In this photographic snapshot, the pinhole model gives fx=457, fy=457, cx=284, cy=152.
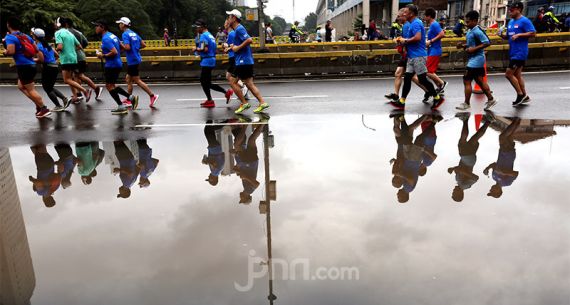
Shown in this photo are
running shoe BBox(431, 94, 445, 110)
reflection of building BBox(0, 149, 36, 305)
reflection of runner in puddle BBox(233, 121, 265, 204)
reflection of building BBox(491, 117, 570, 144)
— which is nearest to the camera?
reflection of building BBox(0, 149, 36, 305)

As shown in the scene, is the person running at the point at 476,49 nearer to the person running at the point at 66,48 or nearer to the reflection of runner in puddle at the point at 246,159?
the reflection of runner in puddle at the point at 246,159

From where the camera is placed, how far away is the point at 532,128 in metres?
7.03

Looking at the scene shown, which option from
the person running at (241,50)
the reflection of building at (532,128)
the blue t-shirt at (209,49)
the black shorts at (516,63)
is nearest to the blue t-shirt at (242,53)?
the person running at (241,50)

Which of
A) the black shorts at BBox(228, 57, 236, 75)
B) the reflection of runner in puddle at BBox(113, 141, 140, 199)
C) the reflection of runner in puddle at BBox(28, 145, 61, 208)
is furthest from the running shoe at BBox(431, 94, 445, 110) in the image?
the reflection of runner in puddle at BBox(28, 145, 61, 208)

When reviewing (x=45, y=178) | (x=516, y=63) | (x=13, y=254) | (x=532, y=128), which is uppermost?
(x=516, y=63)

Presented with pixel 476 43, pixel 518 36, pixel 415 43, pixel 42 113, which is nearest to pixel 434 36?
pixel 415 43

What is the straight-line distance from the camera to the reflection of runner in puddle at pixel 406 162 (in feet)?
15.3

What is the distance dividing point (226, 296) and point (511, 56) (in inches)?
310

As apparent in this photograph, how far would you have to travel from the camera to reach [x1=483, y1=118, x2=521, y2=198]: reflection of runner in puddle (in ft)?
15.1

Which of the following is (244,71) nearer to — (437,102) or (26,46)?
(437,102)

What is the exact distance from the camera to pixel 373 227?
374 centimetres

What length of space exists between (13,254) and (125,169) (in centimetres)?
215

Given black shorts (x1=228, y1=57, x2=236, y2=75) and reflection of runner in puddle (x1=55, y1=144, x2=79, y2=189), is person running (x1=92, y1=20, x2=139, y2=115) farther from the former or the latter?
reflection of runner in puddle (x1=55, y1=144, x2=79, y2=189)

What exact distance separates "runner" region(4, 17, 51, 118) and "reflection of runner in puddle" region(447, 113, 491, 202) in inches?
298
